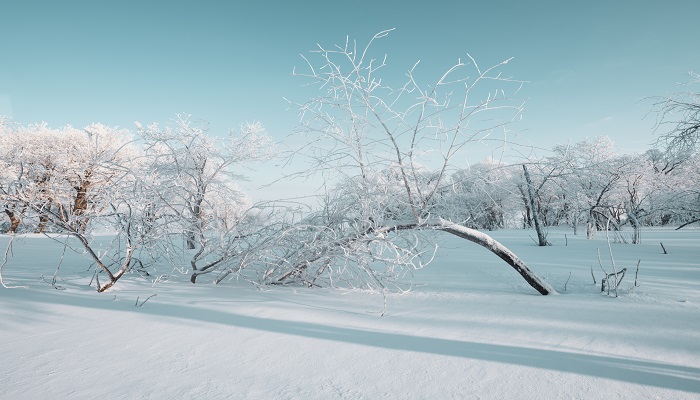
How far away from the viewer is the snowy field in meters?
1.39

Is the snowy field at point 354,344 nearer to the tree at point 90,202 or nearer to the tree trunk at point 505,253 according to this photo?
the tree trunk at point 505,253

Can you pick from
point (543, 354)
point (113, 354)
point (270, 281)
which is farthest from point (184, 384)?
point (270, 281)

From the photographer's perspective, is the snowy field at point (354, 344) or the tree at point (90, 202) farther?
the tree at point (90, 202)

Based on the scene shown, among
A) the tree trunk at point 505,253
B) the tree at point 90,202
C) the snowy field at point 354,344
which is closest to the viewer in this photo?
the snowy field at point 354,344

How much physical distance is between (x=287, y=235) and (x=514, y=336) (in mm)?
2271

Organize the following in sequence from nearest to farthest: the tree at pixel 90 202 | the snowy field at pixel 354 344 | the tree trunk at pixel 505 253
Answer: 1. the snowy field at pixel 354 344
2. the tree trunk at pixel 505 253
3. the tree at pixel 90 202

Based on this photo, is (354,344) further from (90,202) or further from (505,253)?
(90,202)

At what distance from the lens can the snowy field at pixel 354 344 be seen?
1389 millimetres

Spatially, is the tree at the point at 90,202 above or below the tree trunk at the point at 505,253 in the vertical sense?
above

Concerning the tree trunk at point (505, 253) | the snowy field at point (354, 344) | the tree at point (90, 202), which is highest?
the tree at point (90, 202)

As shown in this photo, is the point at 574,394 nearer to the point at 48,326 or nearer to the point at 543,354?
the point at 543,354

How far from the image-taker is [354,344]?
1858 millimetres

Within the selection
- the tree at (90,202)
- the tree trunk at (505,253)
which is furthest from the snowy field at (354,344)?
the tree at (90,202)

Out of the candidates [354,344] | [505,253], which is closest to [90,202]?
[354,344]
